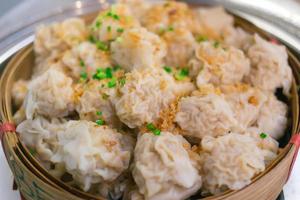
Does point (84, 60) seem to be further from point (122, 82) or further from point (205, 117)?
point (205, 117)

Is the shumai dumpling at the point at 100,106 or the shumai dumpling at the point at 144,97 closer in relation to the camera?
the shumai dumpling at the point at 144,97

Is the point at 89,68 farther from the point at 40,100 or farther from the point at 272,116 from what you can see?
the point at 272,116

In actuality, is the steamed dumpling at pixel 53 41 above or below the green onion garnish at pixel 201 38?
above

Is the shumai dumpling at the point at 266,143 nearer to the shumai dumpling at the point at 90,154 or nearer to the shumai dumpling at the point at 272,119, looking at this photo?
the shumai dumpling at the point at 272,119

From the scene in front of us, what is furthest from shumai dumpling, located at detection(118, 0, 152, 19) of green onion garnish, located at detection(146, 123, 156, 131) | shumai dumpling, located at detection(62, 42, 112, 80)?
green onion garnish, located at detection(146, 123, 156, 131)

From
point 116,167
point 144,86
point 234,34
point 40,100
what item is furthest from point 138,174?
point 234,34

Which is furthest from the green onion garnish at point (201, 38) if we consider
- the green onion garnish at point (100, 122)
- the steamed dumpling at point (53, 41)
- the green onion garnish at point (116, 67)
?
the green onion garnish at point (100, 122)

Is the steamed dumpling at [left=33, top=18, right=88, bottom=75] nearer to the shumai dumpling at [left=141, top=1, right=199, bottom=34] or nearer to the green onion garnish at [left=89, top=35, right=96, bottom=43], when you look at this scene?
Answer: the green onion garnish at [left=89, top=35, right=96, bottom=43]
